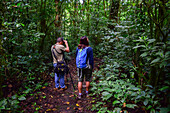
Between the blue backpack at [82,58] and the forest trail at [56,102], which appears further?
the blue backpack at [82,58]

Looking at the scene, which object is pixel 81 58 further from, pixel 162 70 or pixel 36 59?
pixel 36 59

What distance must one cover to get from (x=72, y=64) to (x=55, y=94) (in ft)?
11.6

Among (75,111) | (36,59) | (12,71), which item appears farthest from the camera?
(36,59)

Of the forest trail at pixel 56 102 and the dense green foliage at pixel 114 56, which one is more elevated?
the dense green foliage at pixel 114 56

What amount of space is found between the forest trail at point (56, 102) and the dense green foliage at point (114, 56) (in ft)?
1.10

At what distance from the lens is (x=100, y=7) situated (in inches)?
393

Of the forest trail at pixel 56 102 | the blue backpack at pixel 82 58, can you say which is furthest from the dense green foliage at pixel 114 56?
the blue backpack at pixel 82 58

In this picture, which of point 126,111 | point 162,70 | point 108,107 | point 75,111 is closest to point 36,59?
point 75,111

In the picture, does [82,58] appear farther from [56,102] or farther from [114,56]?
[114,56]

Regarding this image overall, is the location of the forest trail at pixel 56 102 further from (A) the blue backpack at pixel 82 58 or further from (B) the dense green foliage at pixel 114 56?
(A) the blue backpack at pixel 82 58

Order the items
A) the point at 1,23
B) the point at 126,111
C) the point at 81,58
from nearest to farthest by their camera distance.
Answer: the point at 126,111
the point at 1,23
the point at 81,58

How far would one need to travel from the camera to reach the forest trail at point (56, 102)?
3670 millimetres

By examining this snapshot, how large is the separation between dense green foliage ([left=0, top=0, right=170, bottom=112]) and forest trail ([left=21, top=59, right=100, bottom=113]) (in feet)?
1.10

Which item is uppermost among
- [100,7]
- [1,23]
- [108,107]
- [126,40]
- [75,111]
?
[100,7]
